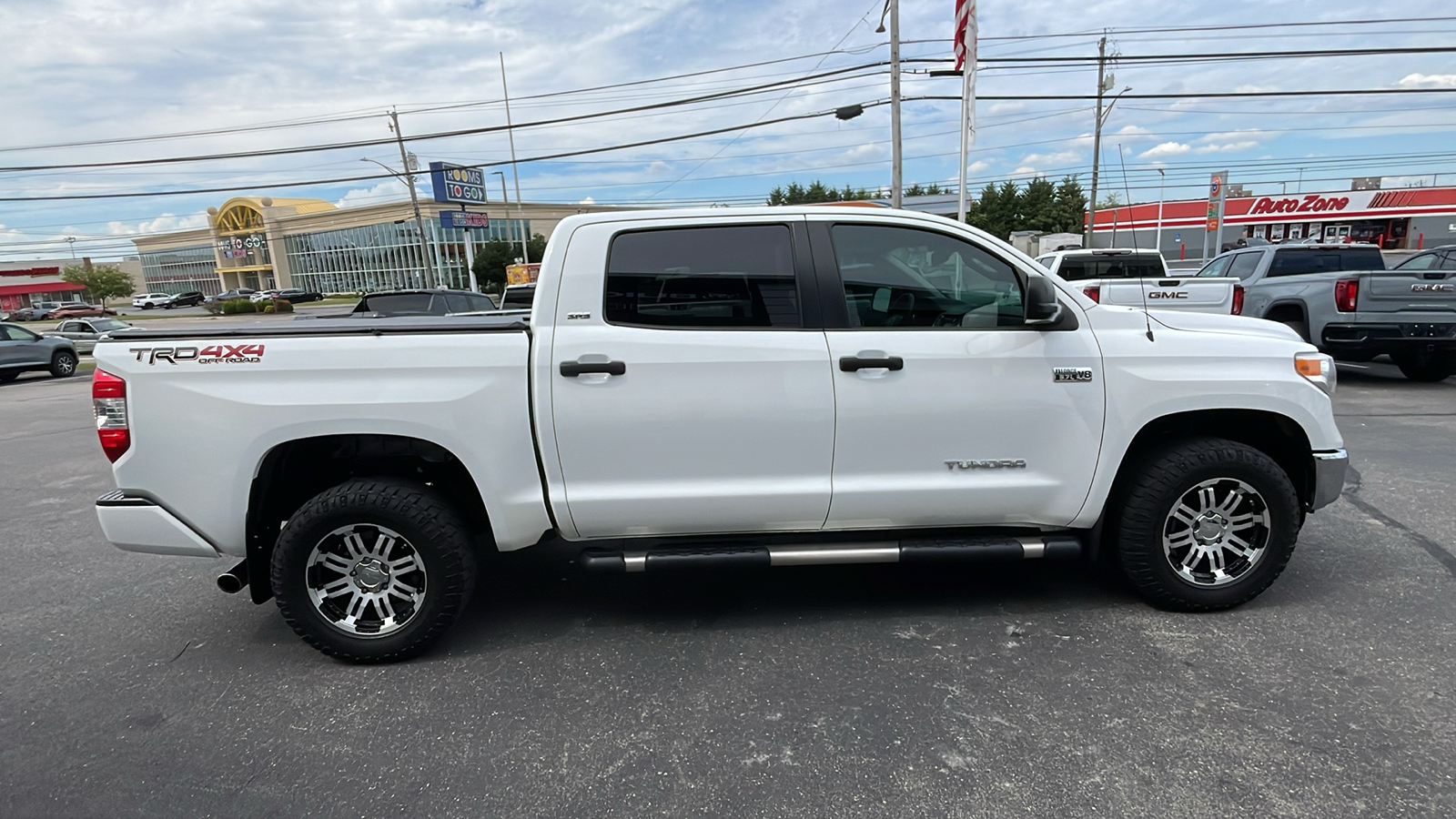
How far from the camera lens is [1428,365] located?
990 centimetres

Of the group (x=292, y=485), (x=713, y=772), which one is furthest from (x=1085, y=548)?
(x=292, y=485)

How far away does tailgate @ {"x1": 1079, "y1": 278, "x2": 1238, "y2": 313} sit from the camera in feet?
30.0

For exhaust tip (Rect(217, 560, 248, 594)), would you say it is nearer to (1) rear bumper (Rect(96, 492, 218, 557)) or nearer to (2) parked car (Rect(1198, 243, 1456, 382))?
(1) rear bumper (Rect(96, 492, 218, 557))

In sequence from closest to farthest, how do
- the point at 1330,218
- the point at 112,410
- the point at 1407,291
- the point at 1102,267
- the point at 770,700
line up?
Answer: the point at 770,700
the point at 112,410
the point at 1407,291
the point at 1102,267
the point at 1330,218

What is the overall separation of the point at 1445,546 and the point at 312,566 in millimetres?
5891

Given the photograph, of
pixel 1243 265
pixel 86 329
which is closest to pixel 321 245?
pixel 86 329

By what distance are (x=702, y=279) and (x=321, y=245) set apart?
92.0 metres

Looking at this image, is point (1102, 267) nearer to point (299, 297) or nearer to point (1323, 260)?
point (1323, 260)

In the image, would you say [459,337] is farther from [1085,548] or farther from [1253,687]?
[1253,687]

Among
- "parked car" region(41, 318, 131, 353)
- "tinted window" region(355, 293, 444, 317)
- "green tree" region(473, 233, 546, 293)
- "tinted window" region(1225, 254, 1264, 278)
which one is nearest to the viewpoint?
"tinted window" region(1225, 254, 1264, 278)

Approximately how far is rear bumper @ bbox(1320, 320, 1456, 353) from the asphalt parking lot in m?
5.96

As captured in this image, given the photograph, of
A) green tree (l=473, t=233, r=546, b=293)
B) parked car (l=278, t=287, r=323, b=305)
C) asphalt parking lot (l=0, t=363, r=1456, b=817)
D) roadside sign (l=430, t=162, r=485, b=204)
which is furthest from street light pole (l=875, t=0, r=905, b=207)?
parked car (l=278, t=287, r=323, b=305)

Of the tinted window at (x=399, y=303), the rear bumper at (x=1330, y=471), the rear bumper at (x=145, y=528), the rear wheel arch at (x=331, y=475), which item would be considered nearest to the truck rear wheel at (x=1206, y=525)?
the rear bumper at (x=1330, y=471)

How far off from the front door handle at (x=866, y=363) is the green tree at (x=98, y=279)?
106 m
